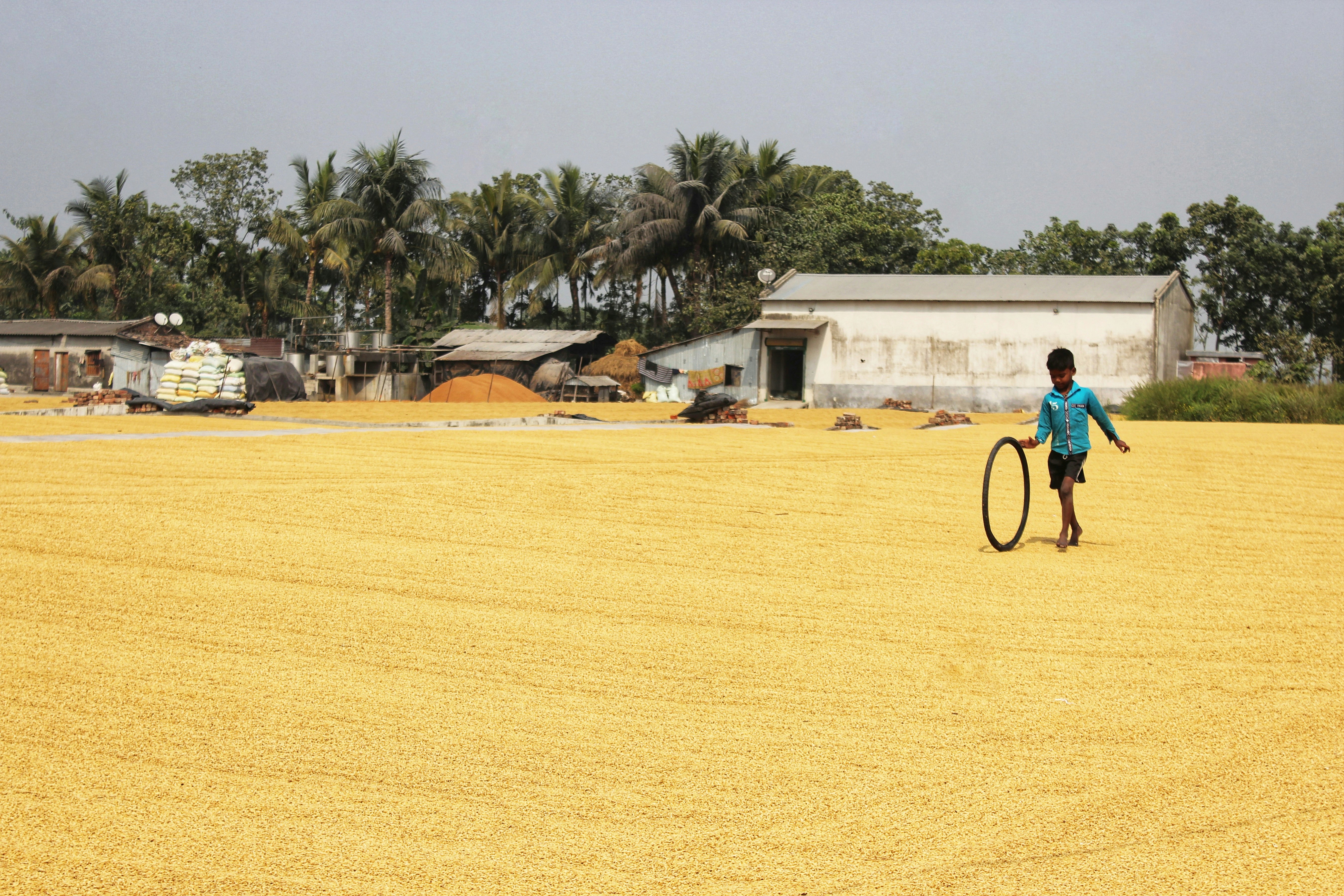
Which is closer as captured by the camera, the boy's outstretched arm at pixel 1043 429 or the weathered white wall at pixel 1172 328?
the boy's outstretched arm at pixel 1043 429

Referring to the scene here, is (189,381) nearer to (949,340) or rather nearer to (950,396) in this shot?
(950,396)

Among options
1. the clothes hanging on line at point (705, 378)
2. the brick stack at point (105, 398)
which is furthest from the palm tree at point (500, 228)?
the brick stack at point (105, 398)

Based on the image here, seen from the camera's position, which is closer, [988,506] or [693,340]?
[988,506]

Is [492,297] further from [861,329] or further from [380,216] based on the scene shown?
[861,329]

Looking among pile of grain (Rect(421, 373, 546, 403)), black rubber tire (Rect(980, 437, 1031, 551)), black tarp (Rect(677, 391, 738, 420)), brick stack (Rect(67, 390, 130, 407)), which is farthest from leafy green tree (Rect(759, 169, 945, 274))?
black rubber tire (Rect(980, 437, 1031, 551))

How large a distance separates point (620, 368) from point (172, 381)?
19993 mm

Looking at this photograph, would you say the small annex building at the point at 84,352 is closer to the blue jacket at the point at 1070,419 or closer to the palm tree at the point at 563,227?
the palm tree at the point at 563,227

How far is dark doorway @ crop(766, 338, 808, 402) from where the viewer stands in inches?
1499

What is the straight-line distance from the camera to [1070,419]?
8.63m

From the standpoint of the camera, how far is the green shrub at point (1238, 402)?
2169cm

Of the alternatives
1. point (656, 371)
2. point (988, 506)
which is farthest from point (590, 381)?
point (988, 506)

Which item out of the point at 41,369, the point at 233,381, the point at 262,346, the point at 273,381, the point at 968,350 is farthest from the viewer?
the point at 41,369

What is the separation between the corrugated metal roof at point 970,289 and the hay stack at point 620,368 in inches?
241

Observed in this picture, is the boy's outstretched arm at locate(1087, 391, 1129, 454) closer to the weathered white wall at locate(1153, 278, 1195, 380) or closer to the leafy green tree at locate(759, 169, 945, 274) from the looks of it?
the weathered white wall at locate(1153, 278, 1195, 380)
